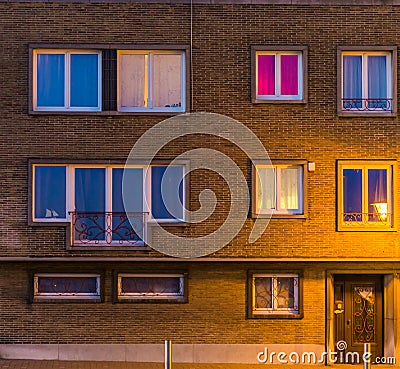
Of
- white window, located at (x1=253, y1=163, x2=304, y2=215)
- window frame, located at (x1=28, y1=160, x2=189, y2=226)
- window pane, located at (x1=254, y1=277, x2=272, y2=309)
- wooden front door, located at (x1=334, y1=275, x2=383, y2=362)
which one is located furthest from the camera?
wooden front door, located at (x1=334, y1=275, x2=383, y2=362)

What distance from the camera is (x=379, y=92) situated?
18984 mm

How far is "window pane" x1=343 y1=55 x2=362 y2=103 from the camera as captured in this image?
62.3 ft

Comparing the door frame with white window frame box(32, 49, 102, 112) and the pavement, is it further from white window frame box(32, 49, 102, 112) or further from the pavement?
white window frame box(32, 49, 102, 112)

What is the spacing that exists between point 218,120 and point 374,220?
169 inches

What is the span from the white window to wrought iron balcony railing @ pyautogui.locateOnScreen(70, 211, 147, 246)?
2737mm

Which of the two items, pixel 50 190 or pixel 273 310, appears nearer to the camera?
pixel 50 190

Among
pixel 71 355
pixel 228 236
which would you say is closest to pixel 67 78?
pixel 228 236

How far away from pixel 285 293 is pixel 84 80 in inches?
267

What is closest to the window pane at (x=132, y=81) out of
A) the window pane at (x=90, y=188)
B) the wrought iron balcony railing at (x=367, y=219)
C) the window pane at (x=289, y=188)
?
the window pane at (x=90, y=188)

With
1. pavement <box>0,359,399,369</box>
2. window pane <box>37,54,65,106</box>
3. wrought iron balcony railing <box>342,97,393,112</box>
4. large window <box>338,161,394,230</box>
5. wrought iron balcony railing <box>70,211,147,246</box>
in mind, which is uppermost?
window pane <box>37,54,65,106</box>

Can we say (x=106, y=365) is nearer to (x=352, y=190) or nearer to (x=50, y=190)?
(x=50, y=190)

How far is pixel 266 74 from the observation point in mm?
18938

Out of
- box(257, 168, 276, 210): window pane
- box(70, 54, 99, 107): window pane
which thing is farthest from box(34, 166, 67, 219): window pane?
box(257, 168, 276, 210): window pane

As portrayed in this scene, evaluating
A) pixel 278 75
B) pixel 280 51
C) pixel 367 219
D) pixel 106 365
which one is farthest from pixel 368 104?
pixel 106 365
